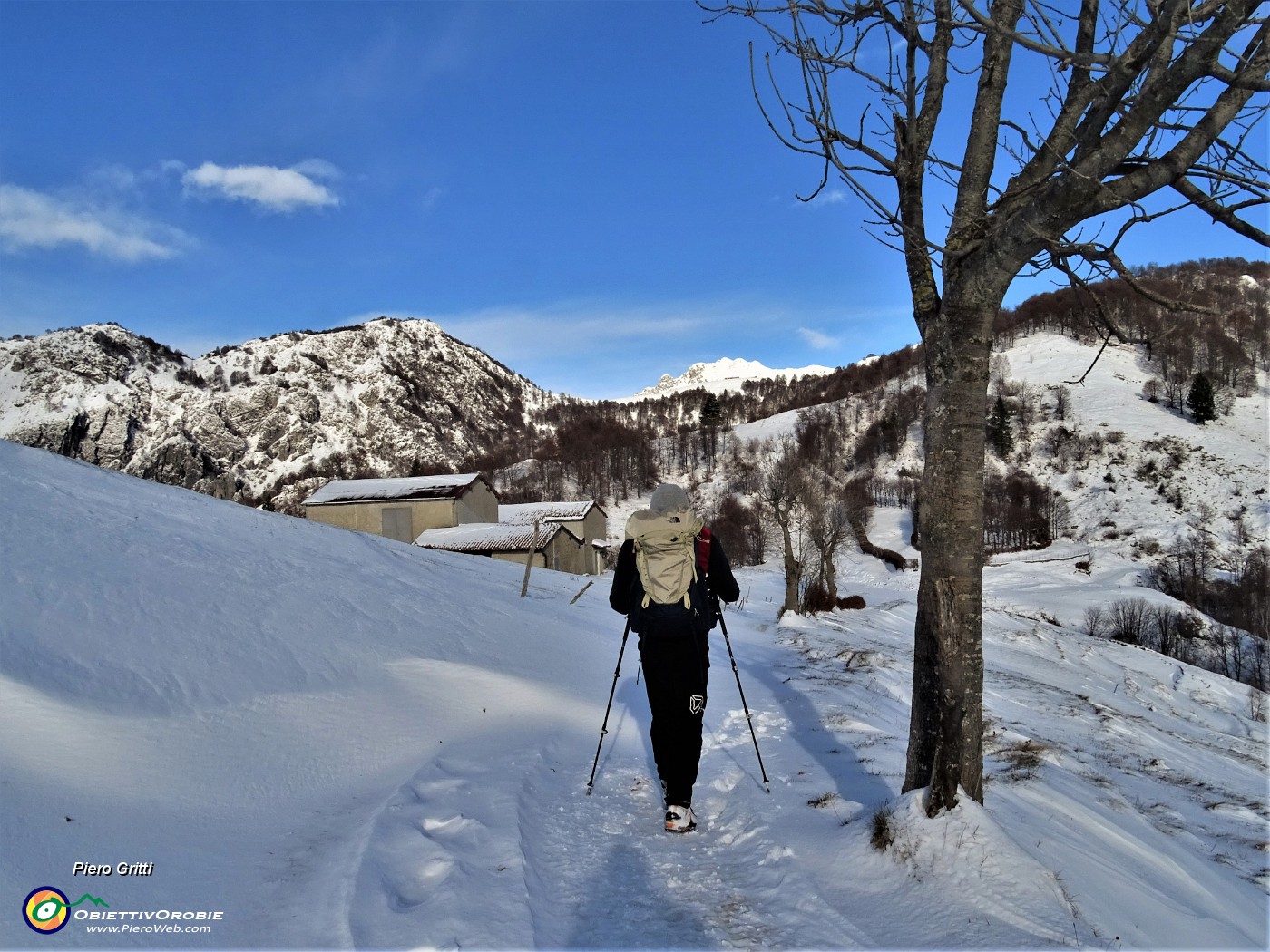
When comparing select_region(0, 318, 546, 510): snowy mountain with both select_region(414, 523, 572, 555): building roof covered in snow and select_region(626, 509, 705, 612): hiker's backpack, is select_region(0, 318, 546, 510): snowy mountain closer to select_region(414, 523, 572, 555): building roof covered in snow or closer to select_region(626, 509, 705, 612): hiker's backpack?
select_region(414, 523, 572, 555): building roof covered in snow

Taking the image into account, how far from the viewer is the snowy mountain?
13662 cm

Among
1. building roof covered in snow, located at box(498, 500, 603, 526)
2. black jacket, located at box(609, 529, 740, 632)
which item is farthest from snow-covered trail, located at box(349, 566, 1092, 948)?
building roof covered in snow, located at box(498, 500, 603, 526)

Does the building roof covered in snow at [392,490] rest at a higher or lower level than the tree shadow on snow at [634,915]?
higher

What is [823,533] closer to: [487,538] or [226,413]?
[487,538]

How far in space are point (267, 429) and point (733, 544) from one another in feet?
462

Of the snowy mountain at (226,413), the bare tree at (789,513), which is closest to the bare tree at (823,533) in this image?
the bare tree at (789,513)

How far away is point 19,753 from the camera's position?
393 cm

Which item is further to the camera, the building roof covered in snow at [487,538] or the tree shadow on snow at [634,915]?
the building roof covered in snow at [487,538]

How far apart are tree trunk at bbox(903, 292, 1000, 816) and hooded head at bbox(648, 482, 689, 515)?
1.68 meters

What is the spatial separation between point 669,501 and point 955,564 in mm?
1979

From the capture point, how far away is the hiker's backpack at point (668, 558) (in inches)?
188

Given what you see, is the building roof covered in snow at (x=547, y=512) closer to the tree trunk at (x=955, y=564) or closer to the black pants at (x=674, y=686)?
the black pants at (x=674, y=686)

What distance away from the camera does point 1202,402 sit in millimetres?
73188
